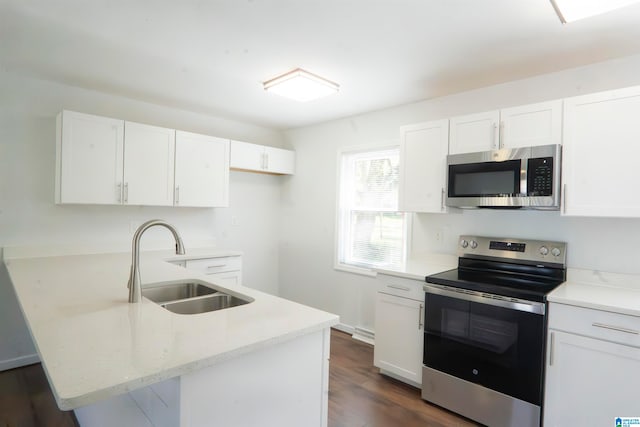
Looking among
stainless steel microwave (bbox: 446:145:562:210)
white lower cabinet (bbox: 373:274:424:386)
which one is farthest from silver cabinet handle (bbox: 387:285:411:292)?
stainless steel microwave (bbox: 446:145:562:210)

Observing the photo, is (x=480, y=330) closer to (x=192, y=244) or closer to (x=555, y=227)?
(x=555, y=227)

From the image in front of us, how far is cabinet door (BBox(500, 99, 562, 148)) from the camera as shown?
7.29ft

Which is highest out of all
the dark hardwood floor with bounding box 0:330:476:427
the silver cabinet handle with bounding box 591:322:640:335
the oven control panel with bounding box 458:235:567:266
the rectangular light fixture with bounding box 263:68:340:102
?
the rectangular light fixture with bounding box 263:68:340:102

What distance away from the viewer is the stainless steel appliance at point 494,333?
199cm

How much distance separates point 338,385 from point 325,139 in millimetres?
2635

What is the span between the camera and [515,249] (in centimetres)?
257

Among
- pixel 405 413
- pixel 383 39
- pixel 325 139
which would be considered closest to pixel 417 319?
pixel 405 413

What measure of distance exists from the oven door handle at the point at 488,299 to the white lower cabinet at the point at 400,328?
0.18m

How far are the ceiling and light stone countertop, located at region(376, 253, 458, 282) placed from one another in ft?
4.79

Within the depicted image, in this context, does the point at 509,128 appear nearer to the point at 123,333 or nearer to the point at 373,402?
the point at 373,402

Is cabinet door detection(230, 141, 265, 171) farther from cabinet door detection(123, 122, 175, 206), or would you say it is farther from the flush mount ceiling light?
the flush mount ceiling light

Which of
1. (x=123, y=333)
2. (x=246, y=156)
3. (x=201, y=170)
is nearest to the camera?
(x=123, y=333)

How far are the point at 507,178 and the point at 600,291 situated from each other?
0.88 metres

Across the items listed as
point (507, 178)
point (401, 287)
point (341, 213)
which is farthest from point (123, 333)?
point (341, 213)
